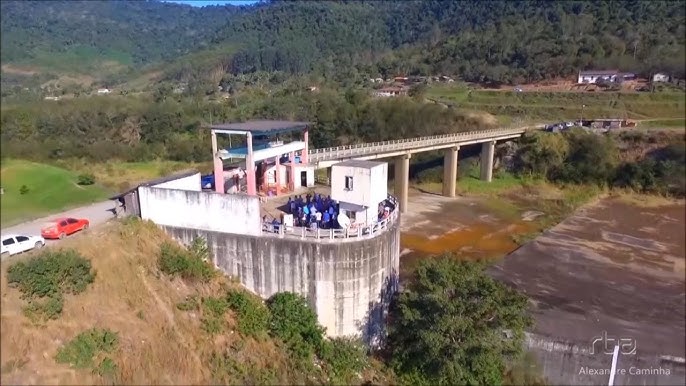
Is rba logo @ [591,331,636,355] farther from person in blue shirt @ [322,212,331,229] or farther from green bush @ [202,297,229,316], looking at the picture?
green bush @ [202,297,229,316]

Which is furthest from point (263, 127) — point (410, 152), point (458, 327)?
point (410, 152)

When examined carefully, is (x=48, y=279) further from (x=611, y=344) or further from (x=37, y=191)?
(x=611, y=344)

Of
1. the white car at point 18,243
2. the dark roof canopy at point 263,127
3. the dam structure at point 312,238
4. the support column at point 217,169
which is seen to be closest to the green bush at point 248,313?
the dam structure at point 312,238

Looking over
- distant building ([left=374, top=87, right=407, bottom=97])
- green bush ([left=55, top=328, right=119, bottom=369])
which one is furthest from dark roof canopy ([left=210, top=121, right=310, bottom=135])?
distant building ([left=374, top=87, right=407, bottom=97])

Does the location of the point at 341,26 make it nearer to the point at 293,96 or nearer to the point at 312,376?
the point at 293,96

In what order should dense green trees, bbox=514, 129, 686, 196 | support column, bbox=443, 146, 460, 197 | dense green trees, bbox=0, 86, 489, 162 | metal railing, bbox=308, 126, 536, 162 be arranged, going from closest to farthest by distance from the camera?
dense green trees, bbox=514, 129, 686, 196, metal railing, bbox=308, 126, 536, 162, dense green trees, bbox=0, 86, 489, 162, support column, bbox=443, 146, 460, 197

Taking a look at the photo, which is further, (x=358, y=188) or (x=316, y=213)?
(x=316, y=213)
